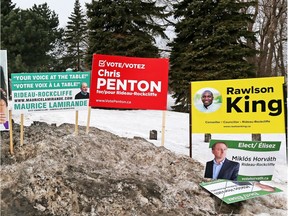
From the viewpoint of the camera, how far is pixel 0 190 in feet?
15.8

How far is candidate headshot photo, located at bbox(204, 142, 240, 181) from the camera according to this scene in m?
5.40

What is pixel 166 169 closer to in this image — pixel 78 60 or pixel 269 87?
pixel 269 87

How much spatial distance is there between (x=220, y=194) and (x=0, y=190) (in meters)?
3.39

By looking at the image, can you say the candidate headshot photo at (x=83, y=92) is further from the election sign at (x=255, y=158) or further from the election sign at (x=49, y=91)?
the election sign at (x=255, y=158)

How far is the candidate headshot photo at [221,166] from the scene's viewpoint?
540 centimetres

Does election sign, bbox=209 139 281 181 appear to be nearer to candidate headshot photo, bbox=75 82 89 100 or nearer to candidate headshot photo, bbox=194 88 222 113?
candidate headshot photo, bbox=194 88 222 113

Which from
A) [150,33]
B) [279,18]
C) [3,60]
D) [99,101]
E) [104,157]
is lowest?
[104,157]

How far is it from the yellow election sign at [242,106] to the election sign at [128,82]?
94 cm

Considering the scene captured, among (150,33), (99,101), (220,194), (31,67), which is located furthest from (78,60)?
(220,194)

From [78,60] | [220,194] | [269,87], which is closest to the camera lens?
[220,194]

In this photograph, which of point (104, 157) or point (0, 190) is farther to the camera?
point (104, 157)

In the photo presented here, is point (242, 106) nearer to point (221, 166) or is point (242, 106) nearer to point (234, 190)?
point (221, 166)

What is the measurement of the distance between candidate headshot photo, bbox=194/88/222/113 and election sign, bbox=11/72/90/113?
2.22 m

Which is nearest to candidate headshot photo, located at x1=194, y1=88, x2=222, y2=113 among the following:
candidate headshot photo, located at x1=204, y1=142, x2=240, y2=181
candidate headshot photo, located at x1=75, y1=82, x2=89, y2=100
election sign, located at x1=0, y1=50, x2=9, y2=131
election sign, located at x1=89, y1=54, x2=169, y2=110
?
election sign, located at x1=89, y1=54, x2=169, y2=110
